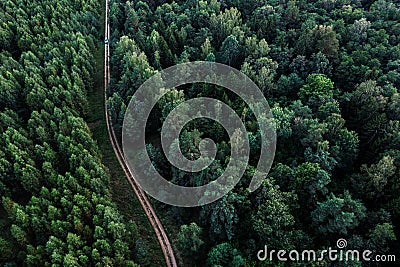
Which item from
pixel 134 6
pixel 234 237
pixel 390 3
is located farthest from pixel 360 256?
pixel 134 6

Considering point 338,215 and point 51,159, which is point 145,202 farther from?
point 338,215

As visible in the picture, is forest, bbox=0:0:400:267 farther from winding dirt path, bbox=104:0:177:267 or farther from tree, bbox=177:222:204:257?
winding dirt path, bbox=104:0:177:267

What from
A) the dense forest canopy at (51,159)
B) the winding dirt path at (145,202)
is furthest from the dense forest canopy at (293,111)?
the dense forest canopy at (51,159)

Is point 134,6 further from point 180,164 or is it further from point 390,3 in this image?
point 390,3

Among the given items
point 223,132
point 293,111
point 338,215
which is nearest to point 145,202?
point 223,132

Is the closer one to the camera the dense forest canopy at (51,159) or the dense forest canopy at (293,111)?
the dense forest canopy at (293,111)

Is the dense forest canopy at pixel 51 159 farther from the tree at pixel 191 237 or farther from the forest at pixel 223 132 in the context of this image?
the tree at pixel 191 237

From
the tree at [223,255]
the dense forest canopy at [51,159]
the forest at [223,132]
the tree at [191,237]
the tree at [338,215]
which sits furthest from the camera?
the tree at [191,237]
